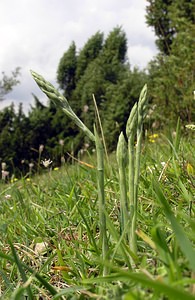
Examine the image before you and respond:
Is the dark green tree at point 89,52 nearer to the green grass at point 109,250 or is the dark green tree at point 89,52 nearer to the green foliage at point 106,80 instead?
the green foliage at point 106,80

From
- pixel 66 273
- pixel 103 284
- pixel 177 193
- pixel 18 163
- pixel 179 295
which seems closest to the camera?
pixel 179 295

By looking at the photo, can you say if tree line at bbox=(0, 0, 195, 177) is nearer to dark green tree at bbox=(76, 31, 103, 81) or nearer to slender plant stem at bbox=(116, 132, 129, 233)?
dark green tree at bbox=(76, 31, 103, 81)

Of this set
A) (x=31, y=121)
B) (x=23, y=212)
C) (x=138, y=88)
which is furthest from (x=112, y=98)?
(x=23, y=212)

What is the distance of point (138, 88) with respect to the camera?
86.4 feet

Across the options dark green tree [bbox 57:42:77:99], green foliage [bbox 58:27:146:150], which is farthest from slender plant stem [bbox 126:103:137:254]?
dark green tree [bbox 57:42:77:99]

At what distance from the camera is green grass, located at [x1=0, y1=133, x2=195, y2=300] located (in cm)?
61

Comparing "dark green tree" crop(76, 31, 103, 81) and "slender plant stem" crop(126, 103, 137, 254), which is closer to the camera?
"slender plant stem" crop(126, 103, 137, 254)

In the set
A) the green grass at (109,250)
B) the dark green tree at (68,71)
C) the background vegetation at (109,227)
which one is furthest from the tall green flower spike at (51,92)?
the dark green tree at (68,71)

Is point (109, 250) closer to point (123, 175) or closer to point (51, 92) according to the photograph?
point (123, 175)

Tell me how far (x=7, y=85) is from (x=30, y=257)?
27592mm

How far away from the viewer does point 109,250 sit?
86 cm

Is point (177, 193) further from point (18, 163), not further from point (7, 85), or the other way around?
point (7, 85)

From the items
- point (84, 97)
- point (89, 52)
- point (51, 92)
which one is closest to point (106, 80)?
point (84, 97)

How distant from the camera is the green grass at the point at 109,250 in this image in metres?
0.61
